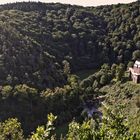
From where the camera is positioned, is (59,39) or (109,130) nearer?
(109,130)

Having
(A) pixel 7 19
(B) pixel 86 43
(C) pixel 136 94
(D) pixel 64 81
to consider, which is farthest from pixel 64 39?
(C) pixel 136 94

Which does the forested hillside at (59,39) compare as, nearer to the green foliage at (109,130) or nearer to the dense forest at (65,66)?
the dense forest at (65,66)

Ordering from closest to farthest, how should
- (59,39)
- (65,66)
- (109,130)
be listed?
(109,130) < (65,66) < (59,39)

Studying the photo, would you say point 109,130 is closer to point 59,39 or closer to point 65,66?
point 65,66

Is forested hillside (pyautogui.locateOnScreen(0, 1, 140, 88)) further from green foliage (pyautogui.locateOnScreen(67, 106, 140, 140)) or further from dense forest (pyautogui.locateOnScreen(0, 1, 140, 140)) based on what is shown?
green foliage (pyautogui.locateOnScreen(67, 106, 140, 140))

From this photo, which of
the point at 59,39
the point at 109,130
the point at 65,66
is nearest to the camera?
the point at 109,130

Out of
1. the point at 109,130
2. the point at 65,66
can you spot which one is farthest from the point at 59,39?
the point at 109,130

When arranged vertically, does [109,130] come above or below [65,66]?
above

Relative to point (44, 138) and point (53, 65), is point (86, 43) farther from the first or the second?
point (44, 138)

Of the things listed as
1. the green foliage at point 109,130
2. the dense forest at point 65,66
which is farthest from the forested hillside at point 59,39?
the green foliage at point 109,130

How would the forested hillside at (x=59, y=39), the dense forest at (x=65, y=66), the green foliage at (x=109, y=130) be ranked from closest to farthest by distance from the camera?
the green foliage at (x=109, y=130) → the dense forest at (x=65, y=66) → the forested hillside at (x=59, y=39)
